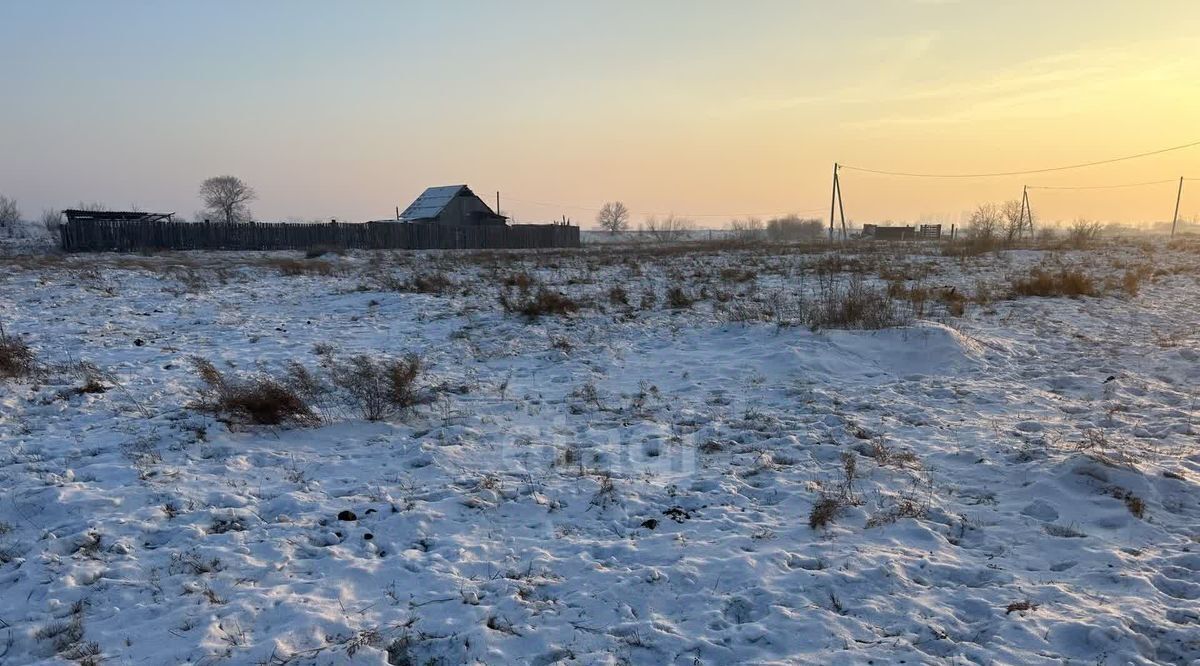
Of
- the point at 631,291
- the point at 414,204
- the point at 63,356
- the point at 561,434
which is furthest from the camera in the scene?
the point at 414,204

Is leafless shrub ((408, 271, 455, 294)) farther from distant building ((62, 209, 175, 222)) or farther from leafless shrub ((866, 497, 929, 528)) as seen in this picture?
distant building ((62, 209, 175, 222))

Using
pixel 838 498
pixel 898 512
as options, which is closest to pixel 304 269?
pixel 838 498

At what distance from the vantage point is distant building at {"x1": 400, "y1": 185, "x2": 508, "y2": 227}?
4875cm

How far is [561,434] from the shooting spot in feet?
19.4

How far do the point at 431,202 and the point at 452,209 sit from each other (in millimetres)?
2906

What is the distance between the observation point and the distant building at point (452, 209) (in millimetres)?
48750

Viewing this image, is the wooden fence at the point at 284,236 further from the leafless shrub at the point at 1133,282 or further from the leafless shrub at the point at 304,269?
the leafless shrub at the point at 1133,282

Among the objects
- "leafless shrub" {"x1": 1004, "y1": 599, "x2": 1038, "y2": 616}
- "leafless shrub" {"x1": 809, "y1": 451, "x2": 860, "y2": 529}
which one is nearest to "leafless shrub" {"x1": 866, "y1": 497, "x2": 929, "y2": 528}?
"leafless shrub" {"x1": 809, "y1": 451, "x2": 860, "y2": 529}

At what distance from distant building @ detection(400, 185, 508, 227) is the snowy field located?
40.3m

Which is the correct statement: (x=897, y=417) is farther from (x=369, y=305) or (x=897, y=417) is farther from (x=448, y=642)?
(x=369, y=305)

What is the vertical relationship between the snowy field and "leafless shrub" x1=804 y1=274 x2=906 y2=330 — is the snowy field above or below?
below

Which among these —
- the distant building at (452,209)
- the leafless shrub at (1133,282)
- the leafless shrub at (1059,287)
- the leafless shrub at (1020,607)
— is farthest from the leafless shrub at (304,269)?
the distant building at (452,209)

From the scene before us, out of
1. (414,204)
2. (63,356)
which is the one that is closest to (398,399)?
(63,356)

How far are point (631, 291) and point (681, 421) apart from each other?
330 inches
